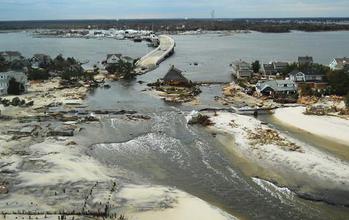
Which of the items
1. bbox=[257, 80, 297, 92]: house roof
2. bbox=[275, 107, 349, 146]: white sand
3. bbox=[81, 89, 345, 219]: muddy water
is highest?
bbox=[257, 80, 297, 92]: house roof

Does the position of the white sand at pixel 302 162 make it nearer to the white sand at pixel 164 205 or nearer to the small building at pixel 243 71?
the white sand at pixel 164 205

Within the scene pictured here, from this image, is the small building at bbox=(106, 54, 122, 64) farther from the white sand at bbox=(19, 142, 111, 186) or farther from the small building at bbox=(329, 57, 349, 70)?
the white sand at bbox=(19, 142, 111, 186)

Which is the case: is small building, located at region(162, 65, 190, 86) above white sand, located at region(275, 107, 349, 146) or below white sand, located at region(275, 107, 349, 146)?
above

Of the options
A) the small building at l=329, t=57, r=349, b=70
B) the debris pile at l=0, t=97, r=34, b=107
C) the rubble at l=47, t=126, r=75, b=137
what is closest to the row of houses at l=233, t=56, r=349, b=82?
the small building at l=329, t=57, r=349, b=70

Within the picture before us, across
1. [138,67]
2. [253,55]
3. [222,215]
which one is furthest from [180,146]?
[253,55]

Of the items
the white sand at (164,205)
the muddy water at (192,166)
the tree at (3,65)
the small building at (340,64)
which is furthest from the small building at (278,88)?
the tree at (3,65)

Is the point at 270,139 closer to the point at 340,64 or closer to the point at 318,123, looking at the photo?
the point at 318,123

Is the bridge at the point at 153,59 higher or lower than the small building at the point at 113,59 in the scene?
lower

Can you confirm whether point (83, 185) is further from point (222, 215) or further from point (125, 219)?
point (222, 215)
